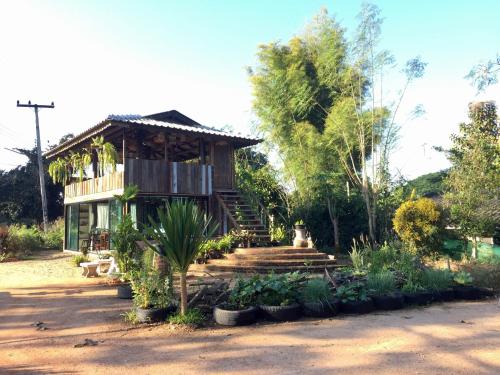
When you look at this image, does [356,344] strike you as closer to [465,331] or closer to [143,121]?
[465,331]

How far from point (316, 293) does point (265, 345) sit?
5.31 ft

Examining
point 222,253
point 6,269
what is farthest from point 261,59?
point 6,269

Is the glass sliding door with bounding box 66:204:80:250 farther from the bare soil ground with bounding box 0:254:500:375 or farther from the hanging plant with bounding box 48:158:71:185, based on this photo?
the bare soil ground with bounding box 0:254:500:375

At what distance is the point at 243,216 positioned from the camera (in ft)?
42.9

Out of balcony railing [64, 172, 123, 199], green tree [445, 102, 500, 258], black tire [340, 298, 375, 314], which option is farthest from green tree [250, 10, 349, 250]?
black tire [340, 298, 375, 314]

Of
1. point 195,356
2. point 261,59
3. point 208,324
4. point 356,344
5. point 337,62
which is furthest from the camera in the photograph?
point 261,59

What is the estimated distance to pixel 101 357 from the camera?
427 centimetres

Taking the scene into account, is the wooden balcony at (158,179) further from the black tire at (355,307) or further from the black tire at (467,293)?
the black tire at (467,293)

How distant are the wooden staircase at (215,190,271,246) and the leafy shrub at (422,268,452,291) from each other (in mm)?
5869

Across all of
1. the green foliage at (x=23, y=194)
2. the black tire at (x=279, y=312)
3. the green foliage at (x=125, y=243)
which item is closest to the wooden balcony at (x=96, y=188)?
the green foliage at (x=125, y=243)

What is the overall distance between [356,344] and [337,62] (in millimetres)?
12675

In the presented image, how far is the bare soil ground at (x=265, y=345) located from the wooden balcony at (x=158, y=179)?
603cm

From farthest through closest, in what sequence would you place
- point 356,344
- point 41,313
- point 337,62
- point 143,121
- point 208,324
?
point 337,62
point 143,121
point 41,313
point 208,324
point 356,344

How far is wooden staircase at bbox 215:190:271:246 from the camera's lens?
1242 centimetres
